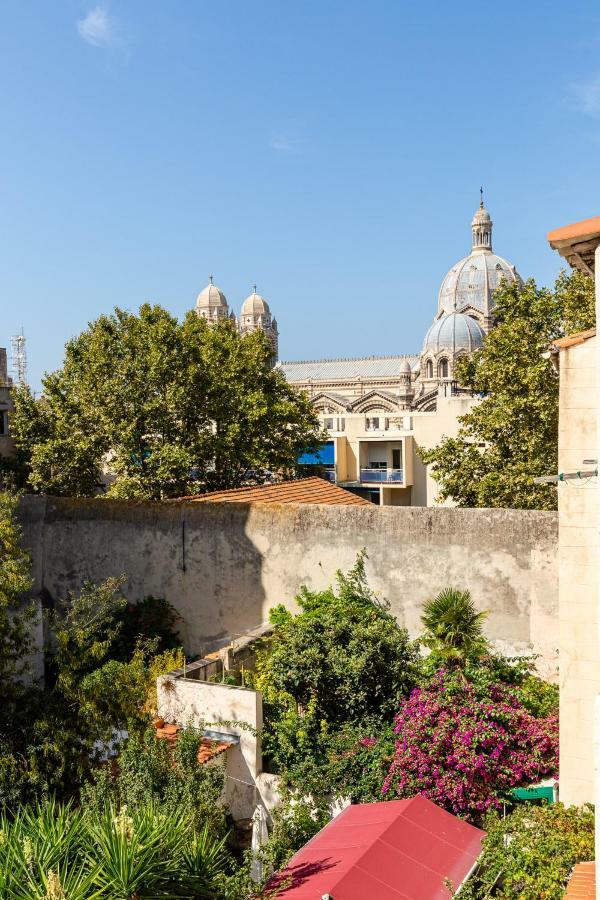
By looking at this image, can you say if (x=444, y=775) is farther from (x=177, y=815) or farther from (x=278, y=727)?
(x=177, y=815)

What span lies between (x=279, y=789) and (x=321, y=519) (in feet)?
16.1

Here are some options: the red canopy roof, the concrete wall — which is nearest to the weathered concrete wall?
the concrete wall

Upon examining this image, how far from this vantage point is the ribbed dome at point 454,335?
3300 inches

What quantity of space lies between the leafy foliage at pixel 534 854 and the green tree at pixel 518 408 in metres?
8.70

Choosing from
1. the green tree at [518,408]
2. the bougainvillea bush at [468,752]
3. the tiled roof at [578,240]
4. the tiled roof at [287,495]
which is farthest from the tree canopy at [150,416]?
the tiled roof at [578,240]

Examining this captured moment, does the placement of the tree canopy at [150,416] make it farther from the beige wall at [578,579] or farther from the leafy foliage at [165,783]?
the beige wall at [578,579]

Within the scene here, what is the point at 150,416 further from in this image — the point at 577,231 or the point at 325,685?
the point at 577,231

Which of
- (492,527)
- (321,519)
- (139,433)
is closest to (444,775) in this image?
(492,527)

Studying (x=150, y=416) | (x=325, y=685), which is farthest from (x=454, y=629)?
(x=150, y=416)

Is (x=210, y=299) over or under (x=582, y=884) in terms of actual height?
over

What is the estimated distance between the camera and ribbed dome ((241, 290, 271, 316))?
11550 cm

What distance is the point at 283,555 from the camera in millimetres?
14062

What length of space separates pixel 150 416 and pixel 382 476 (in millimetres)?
19283

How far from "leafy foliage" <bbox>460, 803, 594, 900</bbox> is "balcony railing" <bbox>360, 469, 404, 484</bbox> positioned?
95.4 ft
